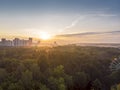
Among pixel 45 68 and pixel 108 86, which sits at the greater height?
pixel 45 68

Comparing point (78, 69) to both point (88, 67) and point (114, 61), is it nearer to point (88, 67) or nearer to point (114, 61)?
point (88, 67)

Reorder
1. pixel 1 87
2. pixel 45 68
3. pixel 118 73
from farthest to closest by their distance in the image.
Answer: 1. pixel 118 73
2. pixel 45 68
3. pixel 1 87

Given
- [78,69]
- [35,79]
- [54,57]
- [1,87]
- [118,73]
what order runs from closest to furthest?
[1,87]
[35,79]
[118,73]
[78,69]
[54,57]

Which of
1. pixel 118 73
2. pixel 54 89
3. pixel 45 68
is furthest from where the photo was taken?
pixel 118 73

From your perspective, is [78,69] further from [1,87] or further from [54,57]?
[1,87]

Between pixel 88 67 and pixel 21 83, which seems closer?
pixel 21 83

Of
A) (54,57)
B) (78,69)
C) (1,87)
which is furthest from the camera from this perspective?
(54,57)

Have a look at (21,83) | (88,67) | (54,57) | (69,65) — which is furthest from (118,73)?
(21,83)

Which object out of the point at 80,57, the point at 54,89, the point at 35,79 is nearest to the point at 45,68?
the point at 35,79

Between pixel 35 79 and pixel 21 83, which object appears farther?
pixel 35 79
